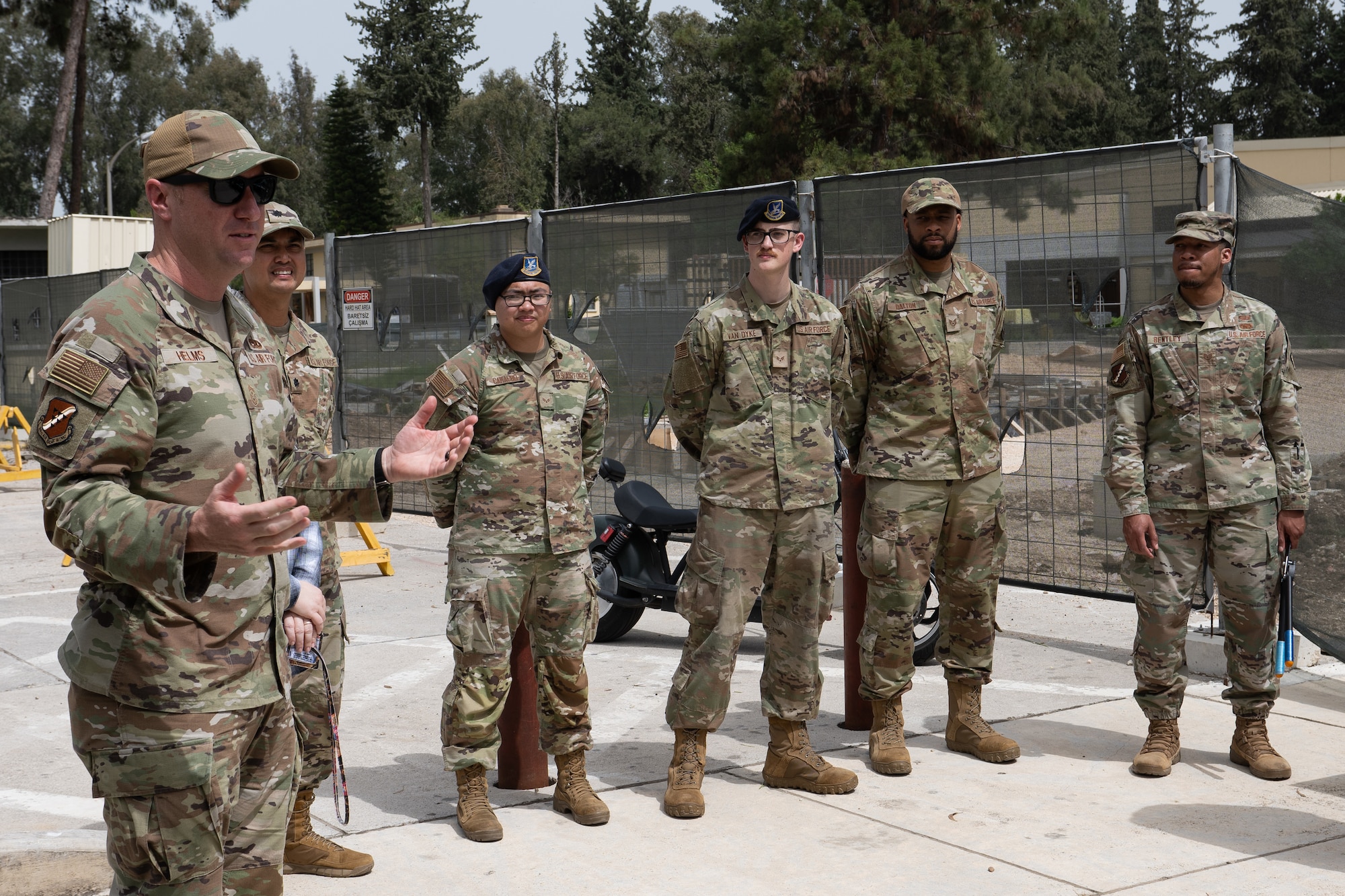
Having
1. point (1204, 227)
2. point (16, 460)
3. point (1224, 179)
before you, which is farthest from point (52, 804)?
point (16, 460)

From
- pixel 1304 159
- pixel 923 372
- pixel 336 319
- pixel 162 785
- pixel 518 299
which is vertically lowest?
pixel 162 785

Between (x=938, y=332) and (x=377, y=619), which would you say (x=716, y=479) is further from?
(x=377, y=619)

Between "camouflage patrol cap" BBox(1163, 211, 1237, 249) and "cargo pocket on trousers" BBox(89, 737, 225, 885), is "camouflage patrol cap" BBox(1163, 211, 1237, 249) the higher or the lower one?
the higher one

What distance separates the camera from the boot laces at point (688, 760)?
491 cm

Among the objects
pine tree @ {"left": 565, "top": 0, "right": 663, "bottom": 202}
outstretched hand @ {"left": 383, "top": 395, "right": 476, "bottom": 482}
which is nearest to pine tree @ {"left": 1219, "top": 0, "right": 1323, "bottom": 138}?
pine tree @ {"left": 565, "top": 0, "right": 663, "bottom": 202}

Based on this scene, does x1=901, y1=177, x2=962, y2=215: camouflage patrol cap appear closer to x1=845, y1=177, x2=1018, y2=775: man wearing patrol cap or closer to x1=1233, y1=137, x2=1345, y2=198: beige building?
x1=845, y1=177, x2=1018, y2=775: man wearing patrol cap

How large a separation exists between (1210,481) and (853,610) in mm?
1610

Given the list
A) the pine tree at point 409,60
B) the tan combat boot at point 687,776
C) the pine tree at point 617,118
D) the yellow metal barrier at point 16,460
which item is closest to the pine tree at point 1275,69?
the pine tree at point 617,118

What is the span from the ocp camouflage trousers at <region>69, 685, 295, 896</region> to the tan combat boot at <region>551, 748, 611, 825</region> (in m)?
2.10

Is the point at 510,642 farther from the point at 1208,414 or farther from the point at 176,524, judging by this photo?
the point at 1208,414

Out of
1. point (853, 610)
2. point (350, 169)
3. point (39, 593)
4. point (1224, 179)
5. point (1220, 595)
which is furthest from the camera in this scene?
point (350, 169)

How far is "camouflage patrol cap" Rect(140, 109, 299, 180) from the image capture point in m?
2.59

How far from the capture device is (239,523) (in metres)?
2.24

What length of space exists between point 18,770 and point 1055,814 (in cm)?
401
